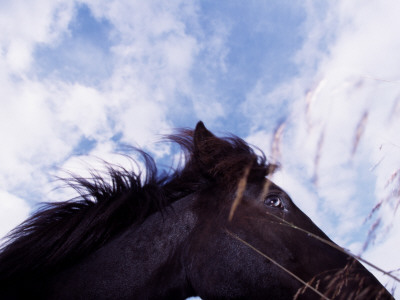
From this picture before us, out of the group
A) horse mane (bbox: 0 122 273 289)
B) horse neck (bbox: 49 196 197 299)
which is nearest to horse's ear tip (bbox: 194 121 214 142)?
horse mane (bbox: 0 122 273 289)

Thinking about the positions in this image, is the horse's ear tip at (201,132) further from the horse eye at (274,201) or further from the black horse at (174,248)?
the horse eye at (274,201)

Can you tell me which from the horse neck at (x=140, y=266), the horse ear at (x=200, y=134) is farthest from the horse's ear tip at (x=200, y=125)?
the horse neck at (x=140, y=266)

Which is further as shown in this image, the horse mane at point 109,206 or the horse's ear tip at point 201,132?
the horse's ear tip at point 201,132

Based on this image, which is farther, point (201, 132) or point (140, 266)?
point (201, 132)

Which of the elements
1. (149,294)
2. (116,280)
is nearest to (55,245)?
(116,280)

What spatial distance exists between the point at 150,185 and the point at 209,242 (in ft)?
2.35

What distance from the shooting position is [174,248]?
89.8 inches

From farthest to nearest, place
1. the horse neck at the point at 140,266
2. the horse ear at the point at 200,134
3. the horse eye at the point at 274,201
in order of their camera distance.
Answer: the horse ear at the point at 200,134 < the horse eye at the point at 274,201 < the horse neck at the point at 140,266

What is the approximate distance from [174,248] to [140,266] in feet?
0.90

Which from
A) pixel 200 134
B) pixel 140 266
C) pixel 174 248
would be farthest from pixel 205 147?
pixel 140 266

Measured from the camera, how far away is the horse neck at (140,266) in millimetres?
2029

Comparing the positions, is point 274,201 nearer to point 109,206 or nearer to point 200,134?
point 200,134

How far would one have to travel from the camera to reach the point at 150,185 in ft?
8.66

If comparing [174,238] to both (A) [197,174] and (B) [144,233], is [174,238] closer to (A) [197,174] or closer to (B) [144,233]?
(B) [144,233]
